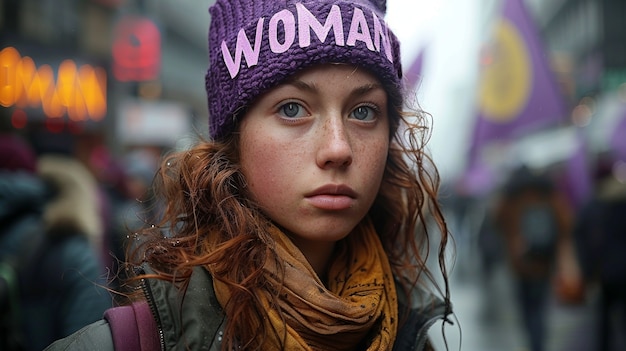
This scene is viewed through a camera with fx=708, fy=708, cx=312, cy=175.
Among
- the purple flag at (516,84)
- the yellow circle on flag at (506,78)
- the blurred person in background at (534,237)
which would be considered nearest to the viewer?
the blurred person in background at (534,237)

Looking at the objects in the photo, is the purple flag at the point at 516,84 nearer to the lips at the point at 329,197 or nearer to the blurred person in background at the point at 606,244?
the blurred person in background at the point at 606,244

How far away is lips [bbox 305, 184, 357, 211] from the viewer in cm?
186

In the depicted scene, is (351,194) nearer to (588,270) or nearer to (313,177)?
(313,177)

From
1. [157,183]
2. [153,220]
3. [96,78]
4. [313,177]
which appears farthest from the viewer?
[96,78]

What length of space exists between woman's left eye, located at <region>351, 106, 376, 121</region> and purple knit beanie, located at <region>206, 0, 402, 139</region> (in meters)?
0.09

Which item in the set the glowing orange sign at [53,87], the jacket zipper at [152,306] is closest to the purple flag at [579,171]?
the glowing orange sign at [53,87]

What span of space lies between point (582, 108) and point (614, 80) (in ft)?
4.14

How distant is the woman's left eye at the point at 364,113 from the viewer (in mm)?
1968

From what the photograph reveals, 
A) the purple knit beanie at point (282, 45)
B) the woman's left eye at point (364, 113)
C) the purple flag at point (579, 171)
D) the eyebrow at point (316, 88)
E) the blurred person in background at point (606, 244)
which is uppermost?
the purple knit beanie at point (282, 45)

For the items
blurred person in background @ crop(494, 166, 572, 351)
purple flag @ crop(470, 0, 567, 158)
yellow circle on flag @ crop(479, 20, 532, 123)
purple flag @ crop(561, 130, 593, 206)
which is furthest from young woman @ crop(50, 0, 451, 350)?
purple flag @ crop(561, 130, 593, 206)

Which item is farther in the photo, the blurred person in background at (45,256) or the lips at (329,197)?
the blurred person in background at (45,256)

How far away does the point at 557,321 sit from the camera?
32.1 ft

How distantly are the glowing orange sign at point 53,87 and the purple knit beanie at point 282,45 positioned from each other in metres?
5.05

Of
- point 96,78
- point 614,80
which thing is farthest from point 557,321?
point 614,80
